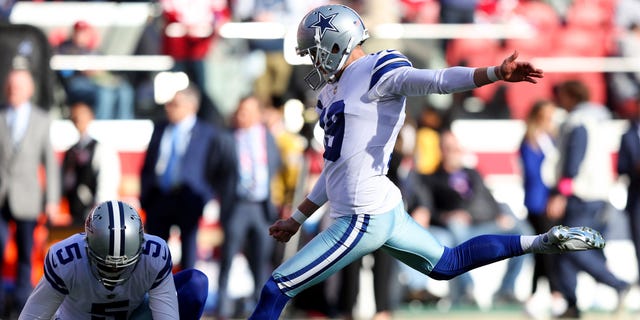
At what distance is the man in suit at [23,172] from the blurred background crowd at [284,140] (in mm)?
17

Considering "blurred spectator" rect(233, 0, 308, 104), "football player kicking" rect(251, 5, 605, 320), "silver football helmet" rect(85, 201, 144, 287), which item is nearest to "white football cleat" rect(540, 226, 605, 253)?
"football player kicking" rect(251, 5, 605, 320)

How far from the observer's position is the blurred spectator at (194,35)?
13000 millimetres

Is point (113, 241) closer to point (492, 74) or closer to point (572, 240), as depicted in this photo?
point (492, 74)

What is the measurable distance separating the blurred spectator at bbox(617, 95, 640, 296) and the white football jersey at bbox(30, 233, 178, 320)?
577 centimetres

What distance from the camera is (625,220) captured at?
12.4 metres

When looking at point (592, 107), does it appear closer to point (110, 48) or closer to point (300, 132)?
point (300, 132)

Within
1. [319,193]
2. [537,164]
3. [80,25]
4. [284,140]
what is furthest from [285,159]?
[319,193]

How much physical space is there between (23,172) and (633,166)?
486cm

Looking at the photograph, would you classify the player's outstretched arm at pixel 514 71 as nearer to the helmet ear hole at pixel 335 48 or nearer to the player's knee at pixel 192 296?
the helmet ear hole at pixel 335 48

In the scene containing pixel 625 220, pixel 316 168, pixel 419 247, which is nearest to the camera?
pixel 419 247

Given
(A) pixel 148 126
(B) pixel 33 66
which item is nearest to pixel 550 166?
(A) pixel 148 126

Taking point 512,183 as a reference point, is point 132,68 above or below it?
above

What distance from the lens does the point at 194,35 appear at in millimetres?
13258

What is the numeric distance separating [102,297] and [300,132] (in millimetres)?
5217
